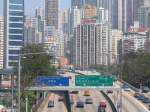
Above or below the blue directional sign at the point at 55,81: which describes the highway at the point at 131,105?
below

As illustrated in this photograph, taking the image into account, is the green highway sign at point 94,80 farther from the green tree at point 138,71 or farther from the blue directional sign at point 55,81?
the green tree at point 138,71

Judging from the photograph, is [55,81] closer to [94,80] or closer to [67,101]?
[94,80]

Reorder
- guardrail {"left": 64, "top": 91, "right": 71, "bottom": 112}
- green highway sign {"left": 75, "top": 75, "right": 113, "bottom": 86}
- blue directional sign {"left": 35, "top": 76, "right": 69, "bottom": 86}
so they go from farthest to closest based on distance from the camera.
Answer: guardrail {"left": 64, "top": 91, "right": 71, "bottom": 112}, blue directional sign {"left": 35, "top": 76, "right": 69, "bottom": 86}, green highway sign {"left": 75, "top": 75, "right": 113, "bottom": 86}

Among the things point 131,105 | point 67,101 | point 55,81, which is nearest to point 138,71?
point 67,101

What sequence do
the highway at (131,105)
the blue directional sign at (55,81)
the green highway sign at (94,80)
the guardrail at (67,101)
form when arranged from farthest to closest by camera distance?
the guardrail at (67,101) → the highway at (131,105) → the blue directional sign at (55,81) → the green highway sign at (94,80)

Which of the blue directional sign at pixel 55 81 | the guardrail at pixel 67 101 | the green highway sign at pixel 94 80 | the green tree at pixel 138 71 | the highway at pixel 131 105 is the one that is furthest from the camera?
the green tree at pixel 138 71

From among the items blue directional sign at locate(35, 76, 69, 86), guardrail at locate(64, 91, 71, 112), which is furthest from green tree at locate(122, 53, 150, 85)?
blue directional sign at locate(35, 76, 69, 86)

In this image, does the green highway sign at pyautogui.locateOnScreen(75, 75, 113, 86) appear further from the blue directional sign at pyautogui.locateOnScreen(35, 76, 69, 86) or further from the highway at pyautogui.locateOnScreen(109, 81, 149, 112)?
the highway at pyautogui.locateOnScreen(109, 81, 149, 112)

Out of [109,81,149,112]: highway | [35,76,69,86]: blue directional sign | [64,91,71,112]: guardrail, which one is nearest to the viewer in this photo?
[35,76,69,86]: blue directional sign

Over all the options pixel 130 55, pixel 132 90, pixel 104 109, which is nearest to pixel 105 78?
pixel 104 109

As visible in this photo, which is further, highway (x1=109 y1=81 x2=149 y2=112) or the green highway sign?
highway (x1=109 y1=81 x2=149 y2=112)

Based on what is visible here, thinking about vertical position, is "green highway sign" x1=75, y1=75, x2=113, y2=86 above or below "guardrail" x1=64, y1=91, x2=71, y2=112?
above

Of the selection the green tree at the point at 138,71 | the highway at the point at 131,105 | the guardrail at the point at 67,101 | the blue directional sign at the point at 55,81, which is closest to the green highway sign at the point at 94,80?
the blue directional sign at the point at 55,81
